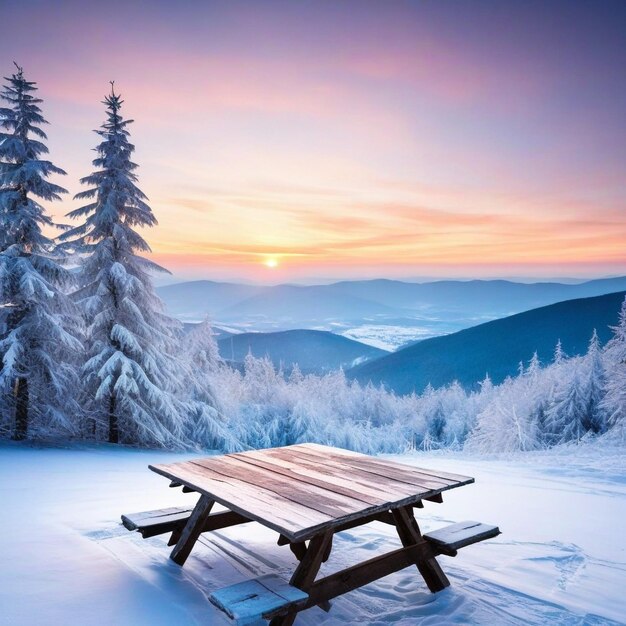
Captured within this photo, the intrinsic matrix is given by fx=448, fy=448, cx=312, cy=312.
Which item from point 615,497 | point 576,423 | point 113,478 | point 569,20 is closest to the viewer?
point 615,497

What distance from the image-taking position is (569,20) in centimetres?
1077

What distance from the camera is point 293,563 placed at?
14.5 ft

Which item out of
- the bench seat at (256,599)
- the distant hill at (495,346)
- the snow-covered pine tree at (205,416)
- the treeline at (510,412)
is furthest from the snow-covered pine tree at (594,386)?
the distant hill at (495,346)

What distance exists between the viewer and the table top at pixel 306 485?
2926mm

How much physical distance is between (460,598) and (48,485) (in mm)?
6243

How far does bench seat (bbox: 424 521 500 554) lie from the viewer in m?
3.60

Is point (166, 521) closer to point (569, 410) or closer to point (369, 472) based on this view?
point (369, 472)

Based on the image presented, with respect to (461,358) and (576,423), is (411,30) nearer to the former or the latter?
(576,423)

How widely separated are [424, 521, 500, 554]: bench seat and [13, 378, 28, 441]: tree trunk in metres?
11.7

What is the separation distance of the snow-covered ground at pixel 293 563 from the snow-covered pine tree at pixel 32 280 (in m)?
5.08

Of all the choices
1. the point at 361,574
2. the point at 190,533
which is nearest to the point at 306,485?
the point at 361,574

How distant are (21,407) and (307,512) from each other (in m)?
11.7

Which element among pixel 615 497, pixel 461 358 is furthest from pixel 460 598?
pixel 461 358

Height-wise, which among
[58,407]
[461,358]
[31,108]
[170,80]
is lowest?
[461,358]
